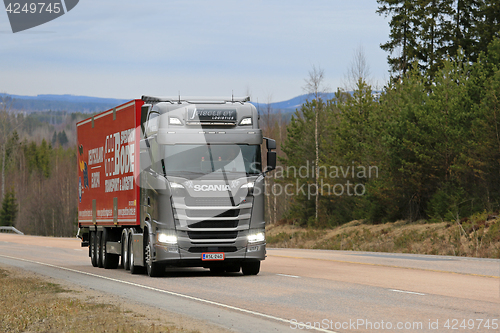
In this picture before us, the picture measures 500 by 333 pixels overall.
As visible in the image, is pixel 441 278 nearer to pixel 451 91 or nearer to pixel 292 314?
pixel 292 314

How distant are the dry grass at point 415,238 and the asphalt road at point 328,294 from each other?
528cm

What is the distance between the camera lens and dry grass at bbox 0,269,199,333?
9.95 metres

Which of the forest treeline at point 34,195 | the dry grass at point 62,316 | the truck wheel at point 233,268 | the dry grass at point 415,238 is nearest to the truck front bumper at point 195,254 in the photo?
the truck wheel at point 233,268

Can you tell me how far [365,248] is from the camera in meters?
35.7

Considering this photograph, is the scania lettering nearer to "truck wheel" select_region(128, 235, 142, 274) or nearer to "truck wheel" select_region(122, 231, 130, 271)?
"truck wheel" select_region(128, 235, 142, 274)

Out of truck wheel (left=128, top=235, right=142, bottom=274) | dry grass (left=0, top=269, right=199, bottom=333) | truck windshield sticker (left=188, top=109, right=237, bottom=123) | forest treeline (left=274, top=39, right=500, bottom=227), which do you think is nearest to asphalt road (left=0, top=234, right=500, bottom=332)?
truck wheel (left=128, top=235, right=142, bottom=274)

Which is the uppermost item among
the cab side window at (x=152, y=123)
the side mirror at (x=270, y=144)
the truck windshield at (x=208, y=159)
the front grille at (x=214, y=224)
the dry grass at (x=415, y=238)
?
the cab side window at (x=152, y=123)

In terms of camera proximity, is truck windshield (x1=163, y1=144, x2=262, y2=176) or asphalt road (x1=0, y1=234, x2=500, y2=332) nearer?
asphalt road (x1=0, y1=234, x2=500, y2=332)

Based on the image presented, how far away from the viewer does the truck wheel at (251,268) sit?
61.3 ft

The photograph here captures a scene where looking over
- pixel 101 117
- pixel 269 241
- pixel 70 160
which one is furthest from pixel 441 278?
pixel 70 160

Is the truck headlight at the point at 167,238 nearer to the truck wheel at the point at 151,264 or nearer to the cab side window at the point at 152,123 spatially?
the truck wheel at the point at 151,264

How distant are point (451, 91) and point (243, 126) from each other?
2342cm

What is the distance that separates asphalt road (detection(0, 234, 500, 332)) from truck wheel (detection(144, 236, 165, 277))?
0.34 metres

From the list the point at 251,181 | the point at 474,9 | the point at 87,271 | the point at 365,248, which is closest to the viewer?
the point at 251,181
